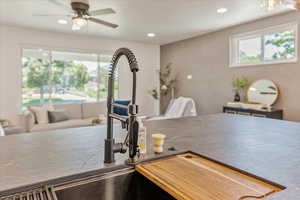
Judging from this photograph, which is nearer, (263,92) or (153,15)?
(153,15)

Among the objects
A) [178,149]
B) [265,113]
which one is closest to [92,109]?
[265,113]

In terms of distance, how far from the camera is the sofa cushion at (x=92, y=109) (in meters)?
5.19

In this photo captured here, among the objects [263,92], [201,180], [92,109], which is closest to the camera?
[201,180]

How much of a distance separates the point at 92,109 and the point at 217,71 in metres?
3.47

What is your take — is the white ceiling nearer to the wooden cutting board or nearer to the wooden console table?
the wooden console table

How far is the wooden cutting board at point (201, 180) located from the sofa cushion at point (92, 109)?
464 centimetres

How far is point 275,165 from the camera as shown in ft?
2.70

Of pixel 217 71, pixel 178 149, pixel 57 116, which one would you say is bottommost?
pixel 57 116

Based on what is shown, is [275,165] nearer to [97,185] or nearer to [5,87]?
[97,185]

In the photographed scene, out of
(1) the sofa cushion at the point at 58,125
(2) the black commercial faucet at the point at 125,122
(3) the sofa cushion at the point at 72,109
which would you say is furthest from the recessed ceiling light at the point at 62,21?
(2) the black commercial faucet at the point at 125,122

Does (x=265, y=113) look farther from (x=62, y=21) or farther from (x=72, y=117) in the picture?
(x=62, y=21)

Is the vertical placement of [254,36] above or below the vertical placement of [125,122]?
above

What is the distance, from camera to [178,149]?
104 centimetres

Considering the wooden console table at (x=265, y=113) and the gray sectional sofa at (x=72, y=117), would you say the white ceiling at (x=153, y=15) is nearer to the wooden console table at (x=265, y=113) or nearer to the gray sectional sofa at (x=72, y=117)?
the wooden console table at (x=265, y=113)
